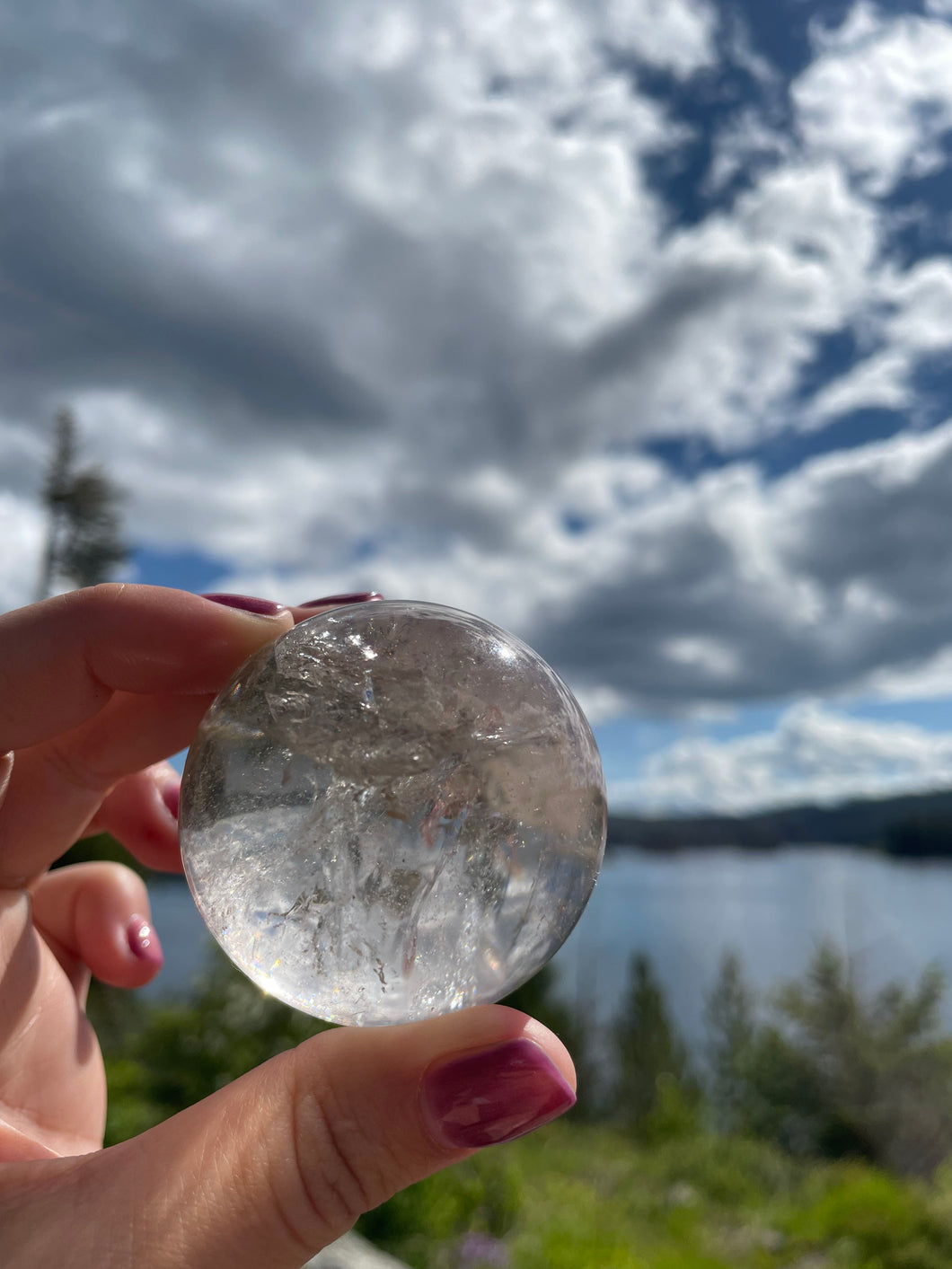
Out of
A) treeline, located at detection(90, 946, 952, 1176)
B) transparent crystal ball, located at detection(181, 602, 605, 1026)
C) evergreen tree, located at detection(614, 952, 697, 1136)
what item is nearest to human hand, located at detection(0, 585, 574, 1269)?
transparent crystal ball, located at detection(181, 602, 605, 1026)

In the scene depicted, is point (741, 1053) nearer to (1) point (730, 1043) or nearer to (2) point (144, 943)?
(1) point (730, 1043)

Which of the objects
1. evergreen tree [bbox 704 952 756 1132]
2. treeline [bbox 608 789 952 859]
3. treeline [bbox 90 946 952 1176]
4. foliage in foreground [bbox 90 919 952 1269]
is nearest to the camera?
foliage in foreground [bbox 90 919 952 1269]

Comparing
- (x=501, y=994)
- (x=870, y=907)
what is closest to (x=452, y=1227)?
(x=501, y=994)

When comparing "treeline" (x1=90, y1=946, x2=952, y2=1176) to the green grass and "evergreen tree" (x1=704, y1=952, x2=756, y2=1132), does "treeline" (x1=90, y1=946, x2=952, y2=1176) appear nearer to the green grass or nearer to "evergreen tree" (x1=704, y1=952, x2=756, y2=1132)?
"evergreen tree" (x1=704, y1=952, x2=756, y2=1132)

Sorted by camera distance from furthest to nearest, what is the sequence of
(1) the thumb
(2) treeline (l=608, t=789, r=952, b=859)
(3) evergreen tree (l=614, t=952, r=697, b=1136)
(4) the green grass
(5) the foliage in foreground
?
(2) treeline (l=608, t=789, r=952, b=859) < (3) evergreen tree (l=614, t=952, r=697, b=1136) < (5) the foliage in foreground < (4) the green grass < (1) the thumb

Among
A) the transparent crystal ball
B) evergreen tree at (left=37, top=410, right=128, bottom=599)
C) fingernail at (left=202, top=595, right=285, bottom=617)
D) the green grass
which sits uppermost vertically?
evergreen tree at (left=37, top=410, right=128, bottom=599)

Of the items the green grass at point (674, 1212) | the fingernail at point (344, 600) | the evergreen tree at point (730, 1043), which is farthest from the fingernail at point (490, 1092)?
the evergreen tree at point (730, 1043)

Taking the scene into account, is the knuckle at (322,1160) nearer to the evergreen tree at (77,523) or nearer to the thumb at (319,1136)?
the thumb at (319,1136)
